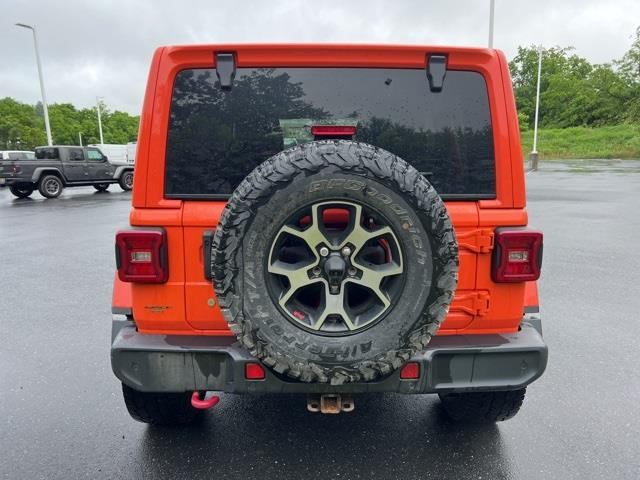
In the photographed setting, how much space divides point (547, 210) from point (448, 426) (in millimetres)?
11019

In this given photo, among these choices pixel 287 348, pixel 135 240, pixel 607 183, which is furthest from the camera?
pixel 607 183

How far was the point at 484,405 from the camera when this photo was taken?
283 centimetres

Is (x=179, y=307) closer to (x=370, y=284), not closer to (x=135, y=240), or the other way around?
(x=135, y=240)

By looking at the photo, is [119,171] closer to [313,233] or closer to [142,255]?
[142,255]

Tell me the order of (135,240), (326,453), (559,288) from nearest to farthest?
(135,240)
(326,453)
(559,288)

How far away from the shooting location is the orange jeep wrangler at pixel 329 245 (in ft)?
6.70

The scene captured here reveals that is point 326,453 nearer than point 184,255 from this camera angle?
No

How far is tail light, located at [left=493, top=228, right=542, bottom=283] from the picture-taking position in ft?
7.56

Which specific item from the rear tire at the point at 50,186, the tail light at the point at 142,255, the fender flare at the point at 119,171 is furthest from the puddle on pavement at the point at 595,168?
the tail light at the point at 142,255

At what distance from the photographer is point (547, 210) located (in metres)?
12.6

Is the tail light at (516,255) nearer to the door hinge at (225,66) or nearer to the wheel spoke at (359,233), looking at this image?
the wheel spoke at (359,233)

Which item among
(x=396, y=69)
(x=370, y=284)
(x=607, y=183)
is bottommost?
(x=607, y=183)

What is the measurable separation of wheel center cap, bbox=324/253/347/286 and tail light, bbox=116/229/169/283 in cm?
77

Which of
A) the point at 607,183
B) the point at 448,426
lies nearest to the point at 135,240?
the point at 448,426
